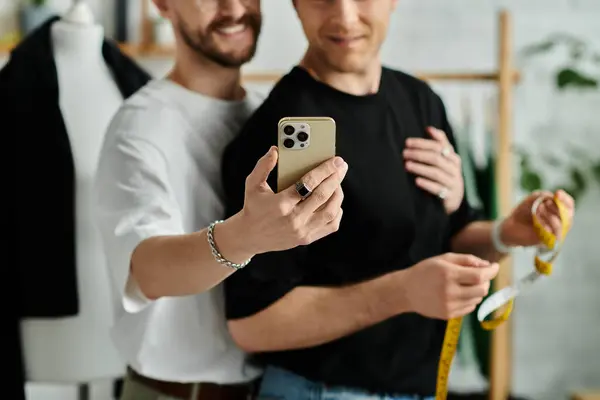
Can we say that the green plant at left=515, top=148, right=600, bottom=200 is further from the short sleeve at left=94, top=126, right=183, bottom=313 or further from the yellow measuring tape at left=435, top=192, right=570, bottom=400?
the short sleeve at left=94, top=126, right=183, bottom=313

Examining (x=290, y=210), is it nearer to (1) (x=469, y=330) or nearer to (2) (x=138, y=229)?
(2) (x=138, y=229)

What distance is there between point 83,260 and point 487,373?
108 centimetres

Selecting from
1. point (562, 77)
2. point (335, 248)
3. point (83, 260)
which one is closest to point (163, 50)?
point (83, 260)

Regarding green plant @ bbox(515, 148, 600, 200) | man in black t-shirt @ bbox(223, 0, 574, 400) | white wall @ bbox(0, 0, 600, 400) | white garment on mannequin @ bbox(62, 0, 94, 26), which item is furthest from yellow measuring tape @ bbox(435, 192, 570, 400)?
white wall @ bbox(0, 0, 600, 400)

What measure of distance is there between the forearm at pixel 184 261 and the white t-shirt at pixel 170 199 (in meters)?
0.05

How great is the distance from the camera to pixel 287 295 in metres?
0.84

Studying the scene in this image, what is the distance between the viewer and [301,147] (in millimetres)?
611

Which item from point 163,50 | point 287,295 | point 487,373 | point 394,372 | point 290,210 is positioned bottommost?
point 487,373

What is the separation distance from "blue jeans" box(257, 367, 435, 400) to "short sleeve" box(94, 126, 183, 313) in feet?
0.65

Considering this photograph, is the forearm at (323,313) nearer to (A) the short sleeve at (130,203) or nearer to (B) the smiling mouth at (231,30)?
(A) the short sleeve at (130,203)

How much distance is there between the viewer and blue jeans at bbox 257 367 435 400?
886 millimetres

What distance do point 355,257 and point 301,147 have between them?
0.89 feet

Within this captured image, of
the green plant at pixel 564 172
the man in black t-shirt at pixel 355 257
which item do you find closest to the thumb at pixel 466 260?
the man in black t-shirt at pixel 355 257

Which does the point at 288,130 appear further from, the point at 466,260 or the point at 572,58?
the point at 572,58
